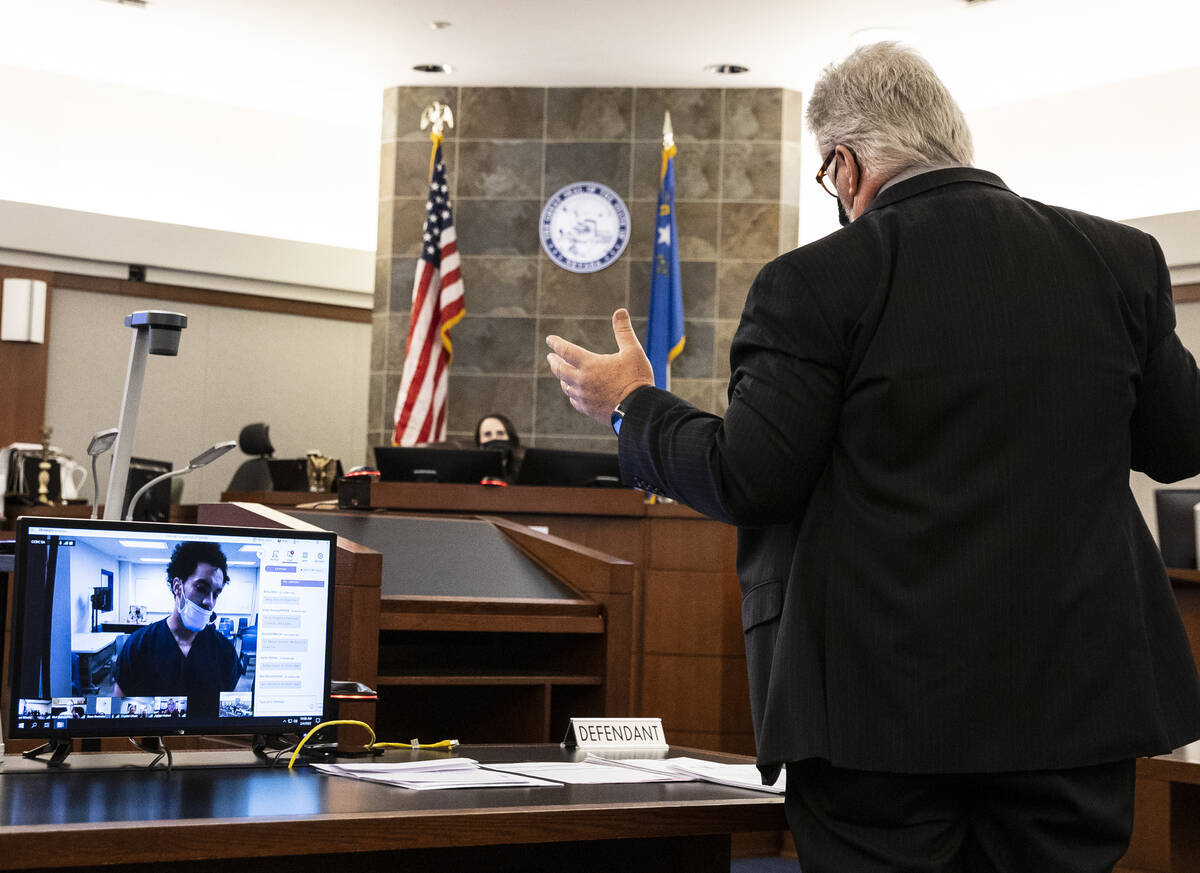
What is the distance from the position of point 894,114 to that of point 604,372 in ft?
1.40

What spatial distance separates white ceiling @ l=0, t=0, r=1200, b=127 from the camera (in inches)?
291

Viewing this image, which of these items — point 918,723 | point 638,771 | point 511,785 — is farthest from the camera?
point 638,771

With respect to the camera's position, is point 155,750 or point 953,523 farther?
point 155,750

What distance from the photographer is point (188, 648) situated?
1.96 m

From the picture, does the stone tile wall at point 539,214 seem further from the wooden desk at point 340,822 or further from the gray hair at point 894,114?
the gray hair at point 894,114

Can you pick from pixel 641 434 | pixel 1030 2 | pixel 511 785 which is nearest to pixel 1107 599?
pixel 641 434

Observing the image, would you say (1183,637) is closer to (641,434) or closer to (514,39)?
(641,434)

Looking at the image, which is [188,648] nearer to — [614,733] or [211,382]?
[614,733]

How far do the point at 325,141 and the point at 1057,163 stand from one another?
4.74 metres

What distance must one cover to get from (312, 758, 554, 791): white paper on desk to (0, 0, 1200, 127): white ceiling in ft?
19.8

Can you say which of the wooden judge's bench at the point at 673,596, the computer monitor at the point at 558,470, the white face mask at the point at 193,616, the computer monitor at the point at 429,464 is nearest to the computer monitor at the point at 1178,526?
the wooden judge's bench at the point at 673,596

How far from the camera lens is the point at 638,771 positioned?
6.61 feet

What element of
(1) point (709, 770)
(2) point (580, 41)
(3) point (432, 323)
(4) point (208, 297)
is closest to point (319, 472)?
(3) point (432, 323)

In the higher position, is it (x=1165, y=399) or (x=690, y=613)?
(x=1165, y=399)
